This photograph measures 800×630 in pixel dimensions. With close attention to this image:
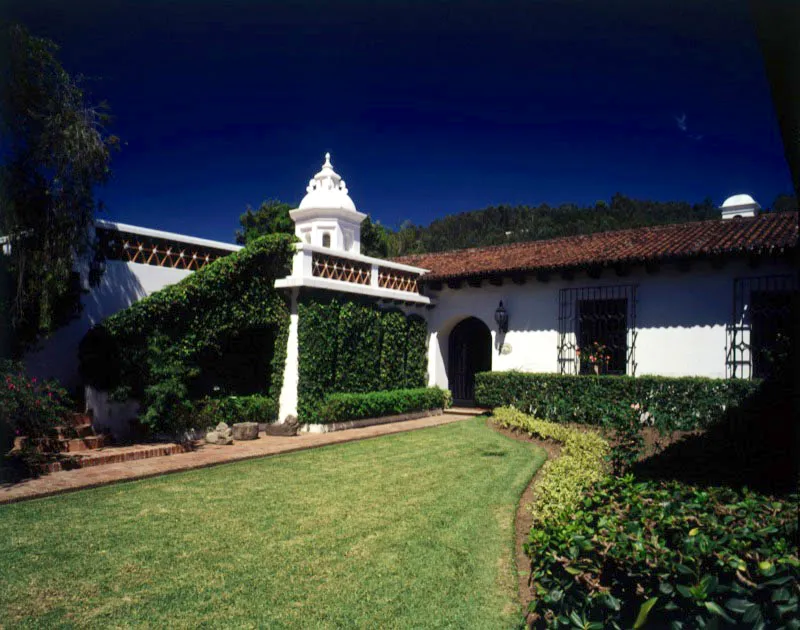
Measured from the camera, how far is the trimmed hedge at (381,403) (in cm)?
1236

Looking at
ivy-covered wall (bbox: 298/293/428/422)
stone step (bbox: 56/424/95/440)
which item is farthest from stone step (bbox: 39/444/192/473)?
ivy-covered wall (bbox: 298/293/428/422)

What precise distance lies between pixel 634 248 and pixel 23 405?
43.7 ft

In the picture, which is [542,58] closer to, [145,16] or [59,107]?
[145,16]

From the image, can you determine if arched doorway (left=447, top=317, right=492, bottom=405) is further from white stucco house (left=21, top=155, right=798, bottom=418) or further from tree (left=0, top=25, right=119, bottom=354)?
tree (left=0, top=25, right=119, bottom=354)

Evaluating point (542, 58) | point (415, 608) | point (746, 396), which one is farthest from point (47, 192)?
point (746, 396)

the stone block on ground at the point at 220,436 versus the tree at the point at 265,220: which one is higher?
the tree at the point at 265,220

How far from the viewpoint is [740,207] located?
56.8 feet

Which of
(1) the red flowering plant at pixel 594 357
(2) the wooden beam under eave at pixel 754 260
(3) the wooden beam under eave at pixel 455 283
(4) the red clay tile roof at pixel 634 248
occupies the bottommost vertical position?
(1) the red flowering plant at pixel 594 357

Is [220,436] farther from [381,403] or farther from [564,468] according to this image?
[564,468]

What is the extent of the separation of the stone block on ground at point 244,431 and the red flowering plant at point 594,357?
860cm

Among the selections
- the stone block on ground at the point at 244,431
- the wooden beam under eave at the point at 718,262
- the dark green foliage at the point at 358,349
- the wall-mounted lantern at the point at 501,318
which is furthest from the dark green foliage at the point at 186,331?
the wooden beam under eave at the point at 718,262

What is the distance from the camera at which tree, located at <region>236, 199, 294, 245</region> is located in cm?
3431

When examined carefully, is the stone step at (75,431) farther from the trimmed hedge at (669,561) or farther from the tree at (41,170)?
the trimmed hedge at (669,561)

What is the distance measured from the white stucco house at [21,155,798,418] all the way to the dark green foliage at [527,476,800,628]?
9398 millimetres
